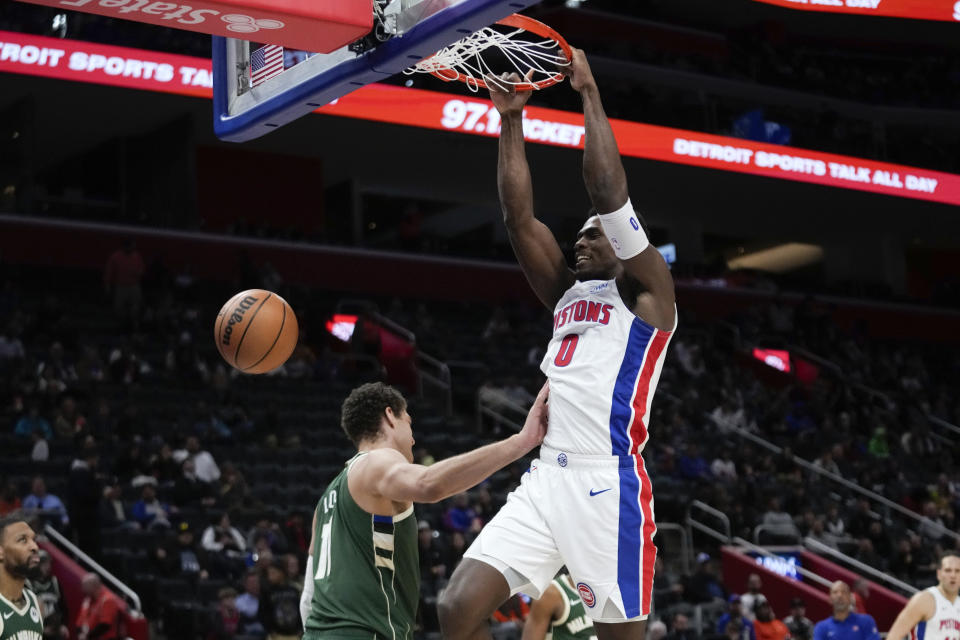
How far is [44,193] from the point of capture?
2216 cm

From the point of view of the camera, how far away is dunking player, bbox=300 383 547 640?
15.8 ft

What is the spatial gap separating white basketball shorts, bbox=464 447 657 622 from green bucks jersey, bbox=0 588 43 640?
9.18 feet

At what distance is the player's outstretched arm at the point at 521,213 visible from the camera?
551 cm

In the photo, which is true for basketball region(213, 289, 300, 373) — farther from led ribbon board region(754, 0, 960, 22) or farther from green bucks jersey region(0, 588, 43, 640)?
led ribbon board region(754, 0, 960, 22)

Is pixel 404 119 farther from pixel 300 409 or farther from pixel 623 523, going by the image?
pixel 623 523

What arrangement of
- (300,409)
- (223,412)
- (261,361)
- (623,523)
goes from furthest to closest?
(300,409), (223,412), (261,361), (623,523)

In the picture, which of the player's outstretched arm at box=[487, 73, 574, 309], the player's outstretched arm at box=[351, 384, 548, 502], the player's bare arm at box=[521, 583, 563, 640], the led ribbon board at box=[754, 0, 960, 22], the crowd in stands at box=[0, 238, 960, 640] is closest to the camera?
the player's outstretched arm at box=[351, 384, 548, 502]

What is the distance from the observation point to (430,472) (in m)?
4.61

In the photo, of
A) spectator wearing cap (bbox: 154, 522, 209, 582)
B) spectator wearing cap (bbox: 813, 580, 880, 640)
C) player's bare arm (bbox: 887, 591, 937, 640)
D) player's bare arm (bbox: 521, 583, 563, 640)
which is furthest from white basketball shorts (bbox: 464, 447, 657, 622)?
spectator wearing cap (bbox: 154, 522, 209, 582)

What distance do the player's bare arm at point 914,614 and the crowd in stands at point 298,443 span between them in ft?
13.6

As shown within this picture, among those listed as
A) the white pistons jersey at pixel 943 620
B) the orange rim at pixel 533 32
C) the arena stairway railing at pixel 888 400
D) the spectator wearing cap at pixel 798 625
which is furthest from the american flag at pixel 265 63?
the arena stairway railing at pixel 888 400

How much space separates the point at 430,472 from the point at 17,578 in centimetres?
303

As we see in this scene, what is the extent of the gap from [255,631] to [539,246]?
7342mm

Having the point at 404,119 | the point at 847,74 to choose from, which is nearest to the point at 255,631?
the point at 404,119
